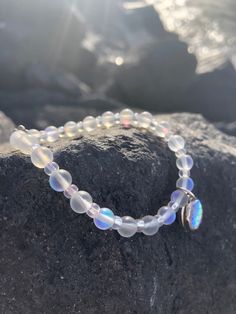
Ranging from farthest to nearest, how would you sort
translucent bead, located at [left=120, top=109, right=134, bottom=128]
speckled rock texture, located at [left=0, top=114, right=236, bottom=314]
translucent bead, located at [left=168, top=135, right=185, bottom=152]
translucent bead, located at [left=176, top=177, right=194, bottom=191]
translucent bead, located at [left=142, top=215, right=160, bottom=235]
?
translucent bead, located at [left=120, top=109, right=134, bottom=128]
translucent bead, located at [left=168, top=135, right=185, bottom=152]
translucent bead, located at [left=176, top=177, right=194, bottom=191]
translucent bead, located at [left=142, top=215, right=160, bottom=235]
speckled rock texture, located at [left=0, top=114, right=236, bottom=314]

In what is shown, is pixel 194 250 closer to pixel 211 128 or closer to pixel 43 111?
pixel 211 128

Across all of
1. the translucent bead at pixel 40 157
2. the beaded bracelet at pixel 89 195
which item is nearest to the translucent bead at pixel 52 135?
the beaded bracelet at pixel 89 195

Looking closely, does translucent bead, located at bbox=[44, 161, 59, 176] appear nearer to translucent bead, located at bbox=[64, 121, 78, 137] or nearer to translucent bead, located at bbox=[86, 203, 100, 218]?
translucent bead, located at bbox=[86, 203, 100, 218]

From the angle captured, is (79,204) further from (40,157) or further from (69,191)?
(40,157)

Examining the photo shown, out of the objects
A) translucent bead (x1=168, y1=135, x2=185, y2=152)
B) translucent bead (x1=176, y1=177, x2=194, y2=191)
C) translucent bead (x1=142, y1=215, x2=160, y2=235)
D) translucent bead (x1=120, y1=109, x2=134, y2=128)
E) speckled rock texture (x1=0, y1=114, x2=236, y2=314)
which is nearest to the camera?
speckled rock texture (x1=0, y1=114, x2=236, y2=314)

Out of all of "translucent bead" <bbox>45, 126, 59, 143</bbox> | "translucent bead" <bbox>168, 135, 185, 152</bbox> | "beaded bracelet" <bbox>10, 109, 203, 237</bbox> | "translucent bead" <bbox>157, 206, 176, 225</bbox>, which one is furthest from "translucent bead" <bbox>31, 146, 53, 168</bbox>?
"translucent bead" <bbox>168, 135, 185, 152</bbox>

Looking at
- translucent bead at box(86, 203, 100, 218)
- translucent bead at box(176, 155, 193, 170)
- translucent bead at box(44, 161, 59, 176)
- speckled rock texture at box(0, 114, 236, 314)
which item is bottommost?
speckled rock texture at box(0, 114, 236, 314)

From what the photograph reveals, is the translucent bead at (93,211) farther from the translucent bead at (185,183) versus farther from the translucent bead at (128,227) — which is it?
the translucent bead at (185,183)
